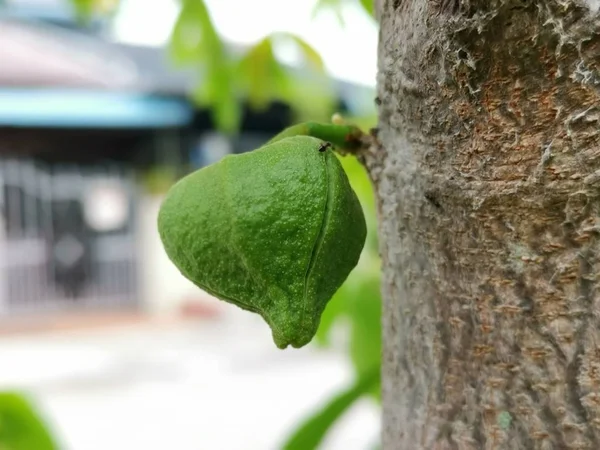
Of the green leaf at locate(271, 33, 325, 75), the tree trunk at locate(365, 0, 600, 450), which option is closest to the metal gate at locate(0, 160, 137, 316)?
the green leaf at locate(271, 33, 325, 75)

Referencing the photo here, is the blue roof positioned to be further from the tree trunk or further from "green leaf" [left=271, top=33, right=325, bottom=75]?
the tree trunk

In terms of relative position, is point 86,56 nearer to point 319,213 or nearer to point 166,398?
point 166,398

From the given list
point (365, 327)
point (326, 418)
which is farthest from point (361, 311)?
point (326, 418)

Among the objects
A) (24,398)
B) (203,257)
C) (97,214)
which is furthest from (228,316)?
(203,257)

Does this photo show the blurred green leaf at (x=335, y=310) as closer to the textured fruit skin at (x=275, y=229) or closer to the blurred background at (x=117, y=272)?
the textured fruit skin at (x=275, y=229)

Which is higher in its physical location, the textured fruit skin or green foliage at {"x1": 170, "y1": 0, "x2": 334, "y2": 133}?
green foliage at {"x1": 170, "y1": 0, "x2": 334, "y2": 133}

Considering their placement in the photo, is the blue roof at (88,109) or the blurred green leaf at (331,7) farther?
the blue roof at (88,109)

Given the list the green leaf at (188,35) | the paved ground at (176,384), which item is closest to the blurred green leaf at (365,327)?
the green leaf at (188,35)
